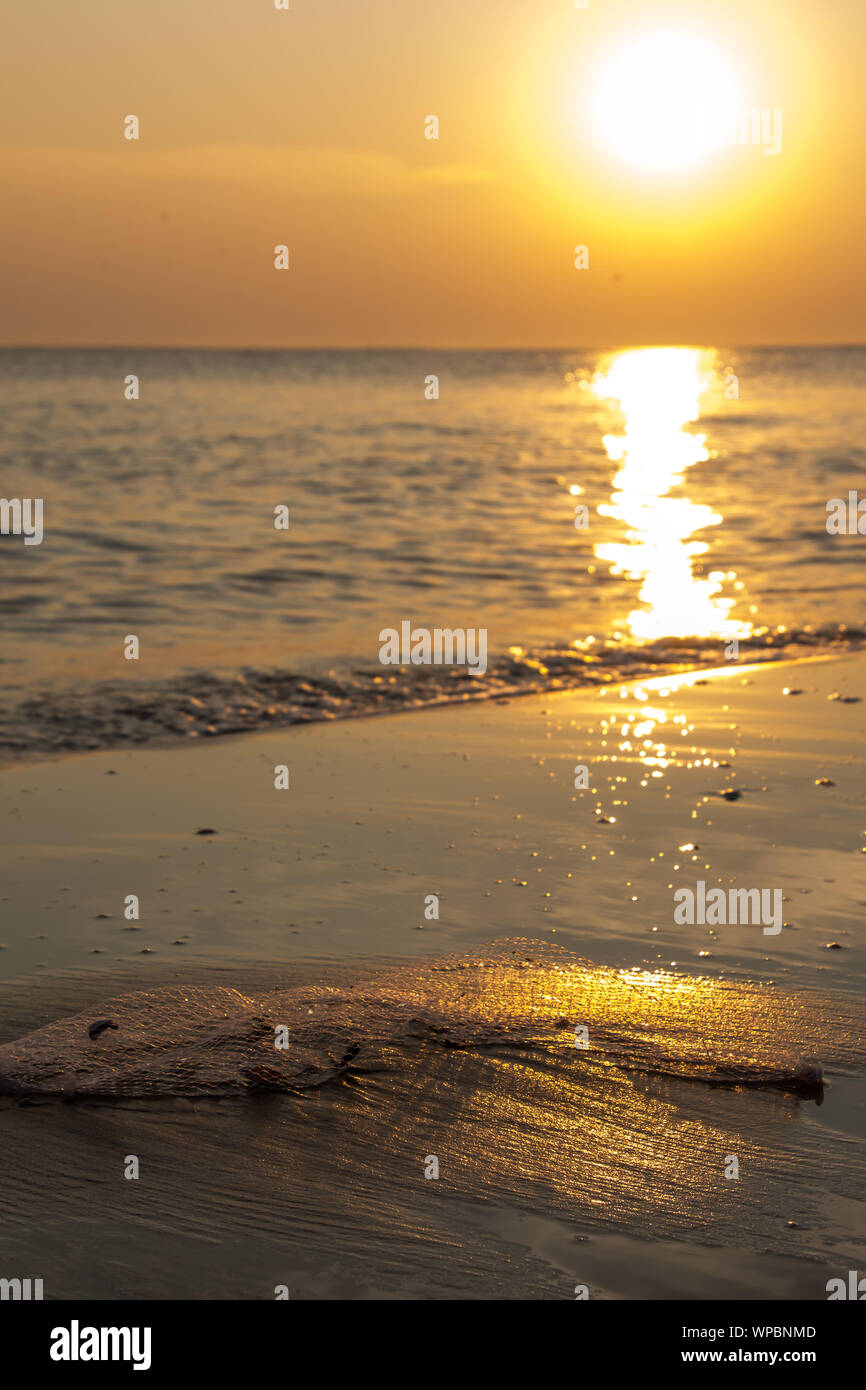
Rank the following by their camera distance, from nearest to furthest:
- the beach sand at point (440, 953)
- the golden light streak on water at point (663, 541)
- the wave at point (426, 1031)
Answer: the beach sand at point (440, 953)
the wave at point (426, 1031)
the golden light streak on water at point (663, 541)

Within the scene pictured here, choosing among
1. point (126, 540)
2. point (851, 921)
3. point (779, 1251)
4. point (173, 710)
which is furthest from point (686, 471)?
point (779, 1251)

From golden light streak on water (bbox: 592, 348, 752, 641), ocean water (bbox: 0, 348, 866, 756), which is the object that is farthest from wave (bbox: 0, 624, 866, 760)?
golden light streak on water (bbox: 592, 348, 752, 641)

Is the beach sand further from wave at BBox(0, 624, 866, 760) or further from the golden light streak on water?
the golden light streak on water

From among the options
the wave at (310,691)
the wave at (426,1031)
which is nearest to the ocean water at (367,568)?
the wave at (310,691)

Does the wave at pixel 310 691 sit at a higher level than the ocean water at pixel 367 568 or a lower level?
lower

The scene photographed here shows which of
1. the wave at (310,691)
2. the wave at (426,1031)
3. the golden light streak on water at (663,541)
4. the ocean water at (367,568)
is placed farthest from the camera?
the golden light streak on water at (663,541)

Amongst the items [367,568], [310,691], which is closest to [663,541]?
[367,568]

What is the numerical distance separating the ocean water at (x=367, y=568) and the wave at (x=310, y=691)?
0.11 feet

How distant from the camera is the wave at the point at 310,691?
9.48 m

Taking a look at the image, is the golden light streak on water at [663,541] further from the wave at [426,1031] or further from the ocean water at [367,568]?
the wave at [426,1031]

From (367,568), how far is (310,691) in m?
6.59

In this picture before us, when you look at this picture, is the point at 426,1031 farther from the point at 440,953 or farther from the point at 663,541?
the point at 663,541

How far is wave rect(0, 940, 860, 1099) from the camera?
4164 mm

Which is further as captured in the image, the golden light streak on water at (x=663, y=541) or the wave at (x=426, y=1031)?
the golden light streak on water at (x=663, y=541)
